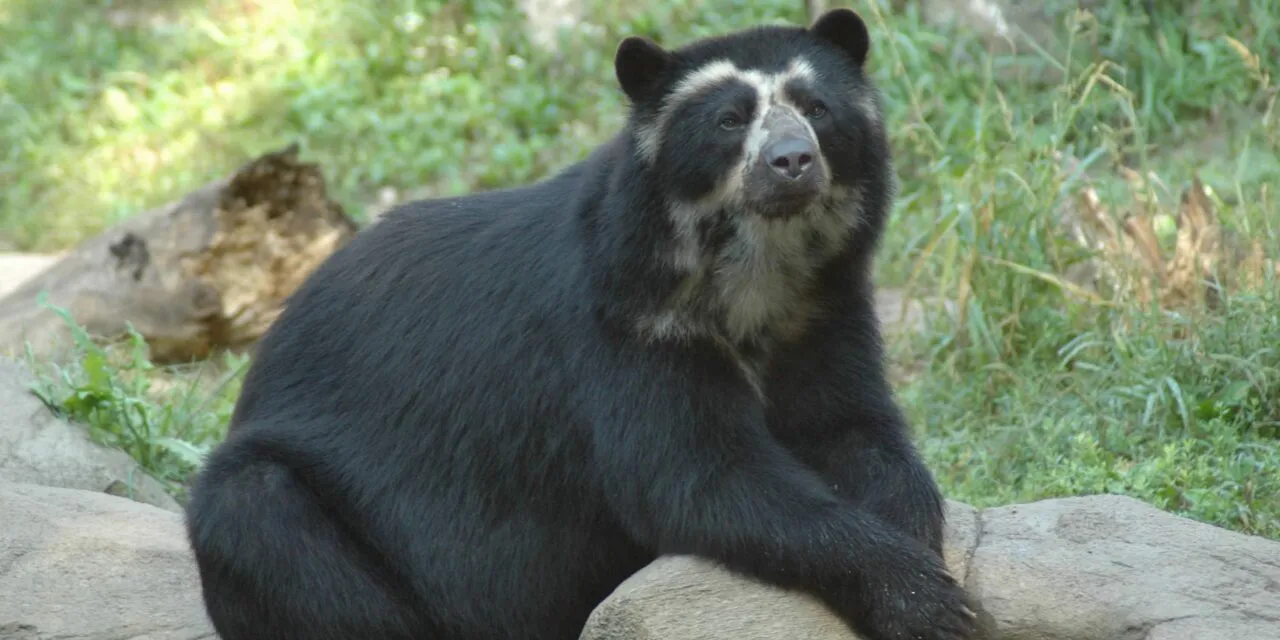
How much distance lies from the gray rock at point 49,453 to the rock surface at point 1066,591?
272 centimetres

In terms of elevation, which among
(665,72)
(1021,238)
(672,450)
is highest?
(665,72)

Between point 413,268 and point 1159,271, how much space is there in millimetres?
3525

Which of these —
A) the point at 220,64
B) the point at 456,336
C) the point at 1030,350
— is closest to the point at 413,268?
the point at 456,336

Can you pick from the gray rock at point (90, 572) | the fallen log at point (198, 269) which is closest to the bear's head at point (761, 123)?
the gray rock at point (90, 572)

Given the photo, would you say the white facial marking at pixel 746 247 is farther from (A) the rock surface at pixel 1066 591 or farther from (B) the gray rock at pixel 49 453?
(B) the gray rock at pixel 49 453

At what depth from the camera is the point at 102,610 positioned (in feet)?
15.6

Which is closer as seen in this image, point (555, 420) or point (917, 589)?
point (917, 589)

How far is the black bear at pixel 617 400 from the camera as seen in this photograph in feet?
13.9

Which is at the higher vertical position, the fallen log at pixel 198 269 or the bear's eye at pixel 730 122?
the bear's eye at pixel 730 122

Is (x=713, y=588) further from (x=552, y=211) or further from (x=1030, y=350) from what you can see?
(x=1030, y=350)

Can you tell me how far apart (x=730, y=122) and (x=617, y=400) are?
843 mm

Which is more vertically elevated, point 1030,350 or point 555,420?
point 555,420

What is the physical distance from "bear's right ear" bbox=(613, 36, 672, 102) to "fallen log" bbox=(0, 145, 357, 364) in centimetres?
460

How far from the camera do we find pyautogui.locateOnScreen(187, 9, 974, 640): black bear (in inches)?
167
